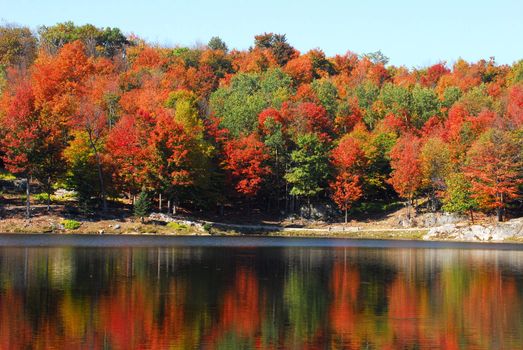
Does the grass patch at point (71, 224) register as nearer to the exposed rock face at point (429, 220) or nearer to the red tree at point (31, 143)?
the red tree at point (31, 143)

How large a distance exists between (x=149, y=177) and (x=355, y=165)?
2541 centimetres

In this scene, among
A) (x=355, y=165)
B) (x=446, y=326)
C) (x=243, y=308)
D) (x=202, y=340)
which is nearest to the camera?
(x=202, y=340)

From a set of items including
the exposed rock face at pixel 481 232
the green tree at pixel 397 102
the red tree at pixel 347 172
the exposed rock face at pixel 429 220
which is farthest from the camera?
the green tree at pixel 397 102

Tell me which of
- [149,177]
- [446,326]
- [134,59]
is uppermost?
[134,59]

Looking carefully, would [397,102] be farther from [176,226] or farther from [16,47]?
[16,47]

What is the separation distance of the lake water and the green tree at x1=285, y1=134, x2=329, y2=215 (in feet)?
112

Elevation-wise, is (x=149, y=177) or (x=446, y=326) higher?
(x=149, y=177)

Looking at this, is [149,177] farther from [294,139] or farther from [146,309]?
[146,309]

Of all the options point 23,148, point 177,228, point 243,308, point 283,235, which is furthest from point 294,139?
point 243,308

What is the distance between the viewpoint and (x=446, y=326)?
3141cm

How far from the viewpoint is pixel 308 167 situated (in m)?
98.2

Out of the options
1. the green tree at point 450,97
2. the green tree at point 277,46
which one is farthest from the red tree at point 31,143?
the green tree at point 277,46

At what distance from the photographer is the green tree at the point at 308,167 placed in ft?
321

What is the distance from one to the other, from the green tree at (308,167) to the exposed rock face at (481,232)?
53.5 feet
